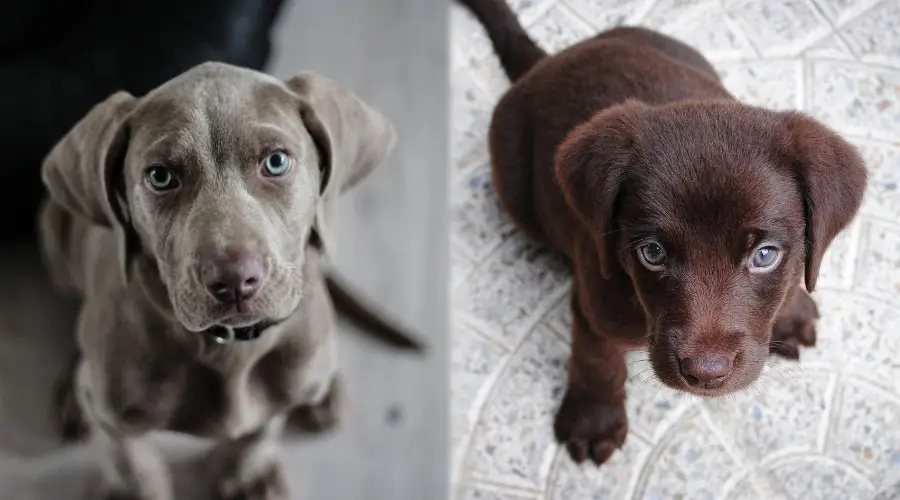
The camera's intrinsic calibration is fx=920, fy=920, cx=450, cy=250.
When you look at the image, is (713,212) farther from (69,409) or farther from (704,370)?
(69,409)

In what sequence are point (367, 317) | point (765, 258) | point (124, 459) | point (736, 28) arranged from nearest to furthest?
point (765, 258) < point (124, 459) < point (367, 317) < point (736, 28)

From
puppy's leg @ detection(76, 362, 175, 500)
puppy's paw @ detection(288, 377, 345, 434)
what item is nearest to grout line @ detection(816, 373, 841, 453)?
puppy's paw @ detection(288, 377, 345, 434)

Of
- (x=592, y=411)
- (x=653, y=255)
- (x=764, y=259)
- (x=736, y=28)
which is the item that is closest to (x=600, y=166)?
(x=653, y=255)

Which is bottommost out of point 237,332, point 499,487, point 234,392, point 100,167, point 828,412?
point 499,487

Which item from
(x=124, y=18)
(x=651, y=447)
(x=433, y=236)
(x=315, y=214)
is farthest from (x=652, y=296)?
(x=124, y=18)

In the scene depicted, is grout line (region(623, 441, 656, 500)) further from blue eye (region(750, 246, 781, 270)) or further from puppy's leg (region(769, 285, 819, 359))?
blue eye (region(750, 246, 781, 270))
